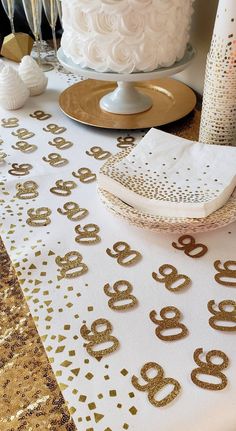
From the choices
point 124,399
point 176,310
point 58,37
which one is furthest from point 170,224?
point 58,37

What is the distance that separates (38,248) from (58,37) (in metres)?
0.85

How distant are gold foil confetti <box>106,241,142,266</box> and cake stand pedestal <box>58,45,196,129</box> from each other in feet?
0.96

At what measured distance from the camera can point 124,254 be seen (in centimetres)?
54

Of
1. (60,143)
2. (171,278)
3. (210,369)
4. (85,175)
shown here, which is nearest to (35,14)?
(60,143)

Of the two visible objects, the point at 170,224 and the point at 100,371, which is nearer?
the point at 100,371

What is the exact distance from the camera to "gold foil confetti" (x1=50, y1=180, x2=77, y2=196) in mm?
646

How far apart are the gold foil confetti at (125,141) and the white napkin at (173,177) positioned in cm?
11

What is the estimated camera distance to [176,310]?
0.46m

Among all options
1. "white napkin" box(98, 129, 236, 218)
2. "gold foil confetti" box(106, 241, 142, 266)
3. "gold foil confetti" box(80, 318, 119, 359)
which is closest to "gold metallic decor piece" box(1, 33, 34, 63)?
"white napkin" box(98, 129, 236, 218)

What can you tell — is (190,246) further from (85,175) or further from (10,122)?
(10,122)

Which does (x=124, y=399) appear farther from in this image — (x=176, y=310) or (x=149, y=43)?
(x=149, y=43)

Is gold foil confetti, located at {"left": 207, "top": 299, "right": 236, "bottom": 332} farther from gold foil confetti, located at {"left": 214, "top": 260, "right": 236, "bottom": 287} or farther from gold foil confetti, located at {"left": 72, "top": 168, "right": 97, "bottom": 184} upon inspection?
gold foil confetti, located at {"left": 72, "top": 168, "right": 97, "bottom": 184}

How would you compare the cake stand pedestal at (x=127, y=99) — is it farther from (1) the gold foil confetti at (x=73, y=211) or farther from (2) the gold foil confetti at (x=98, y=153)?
(1) the gold foil confetti at (x=73, y=211)

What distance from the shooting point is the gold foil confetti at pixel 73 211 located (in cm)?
60
